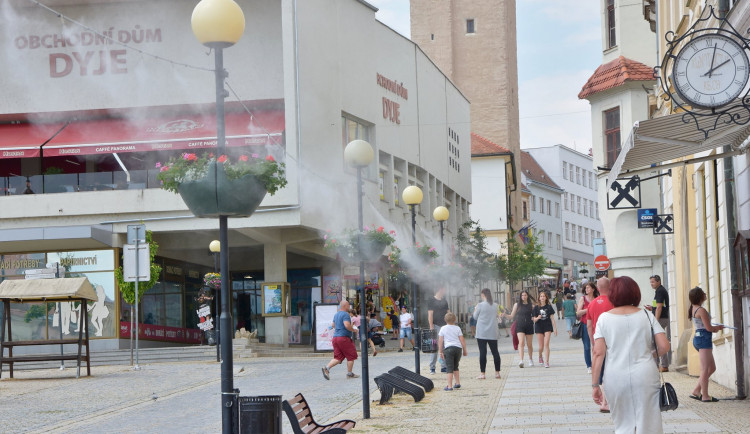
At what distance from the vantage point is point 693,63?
11.2 meters

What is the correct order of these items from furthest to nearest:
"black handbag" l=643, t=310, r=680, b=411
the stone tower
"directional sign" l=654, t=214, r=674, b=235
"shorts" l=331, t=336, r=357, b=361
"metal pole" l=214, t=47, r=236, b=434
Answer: the stone tower
"directional sign" l=654, t=214, r=674, b=235
"shorts" l=331, t=336, r=357, b=361
"metal pole" l=214, t=47, r=236, b=434
"black handbag" l=643, t=310, r=680, b=411

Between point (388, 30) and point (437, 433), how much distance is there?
122ft

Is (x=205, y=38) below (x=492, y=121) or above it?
below

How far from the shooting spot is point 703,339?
14.9 meters

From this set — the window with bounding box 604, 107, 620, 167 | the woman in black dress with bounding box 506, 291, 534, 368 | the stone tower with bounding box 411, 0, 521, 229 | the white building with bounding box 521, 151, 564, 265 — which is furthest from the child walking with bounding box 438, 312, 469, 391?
the white building with bounding box 521, 151, 564, 265

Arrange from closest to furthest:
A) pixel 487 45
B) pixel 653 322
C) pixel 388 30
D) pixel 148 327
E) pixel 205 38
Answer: pixel 653 322
pixel 205 38
pixel 148 327
pixel 388 30
pixel 487 45

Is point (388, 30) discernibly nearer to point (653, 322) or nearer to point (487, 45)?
point (487, 45)

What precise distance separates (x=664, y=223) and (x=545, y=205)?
84505 mm

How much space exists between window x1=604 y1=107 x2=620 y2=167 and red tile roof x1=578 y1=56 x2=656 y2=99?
0.87m

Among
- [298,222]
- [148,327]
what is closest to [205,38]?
[298,222]

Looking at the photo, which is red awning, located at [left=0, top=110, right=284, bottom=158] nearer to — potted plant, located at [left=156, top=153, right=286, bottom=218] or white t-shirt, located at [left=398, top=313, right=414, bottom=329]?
white t-shirt, located at [left=398, top=313, right=414, bottom=329]

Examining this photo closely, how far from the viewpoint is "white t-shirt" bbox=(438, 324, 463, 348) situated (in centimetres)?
1875

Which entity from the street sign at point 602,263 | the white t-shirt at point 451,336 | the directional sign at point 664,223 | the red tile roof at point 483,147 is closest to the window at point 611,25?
the street sign at point 602,263

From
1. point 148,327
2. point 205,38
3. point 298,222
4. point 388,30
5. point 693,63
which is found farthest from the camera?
point 388,30
